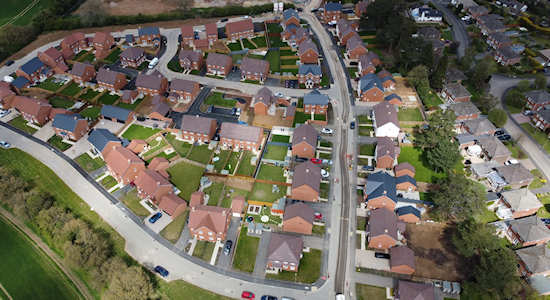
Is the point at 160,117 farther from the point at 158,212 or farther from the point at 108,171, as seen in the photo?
the point at 158,212

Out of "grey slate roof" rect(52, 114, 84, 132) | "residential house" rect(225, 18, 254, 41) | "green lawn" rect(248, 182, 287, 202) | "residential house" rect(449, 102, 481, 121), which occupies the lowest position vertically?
"green lawn" rect(248, 182, 287, 202)

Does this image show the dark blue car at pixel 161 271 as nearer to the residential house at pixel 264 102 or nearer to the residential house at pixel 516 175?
the residential house at pixel 264 102

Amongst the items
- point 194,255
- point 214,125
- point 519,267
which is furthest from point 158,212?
point 519,267

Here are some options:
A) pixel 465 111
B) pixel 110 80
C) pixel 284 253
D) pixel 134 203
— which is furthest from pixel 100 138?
pixel 465 111

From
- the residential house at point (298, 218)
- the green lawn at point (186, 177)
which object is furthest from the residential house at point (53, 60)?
the residential house at point (298, 218)

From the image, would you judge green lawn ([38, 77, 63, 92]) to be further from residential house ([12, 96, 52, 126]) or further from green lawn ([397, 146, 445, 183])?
green lawn ([397, 146, 445, 183])

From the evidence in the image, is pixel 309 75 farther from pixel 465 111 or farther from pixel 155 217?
pixel 155 217

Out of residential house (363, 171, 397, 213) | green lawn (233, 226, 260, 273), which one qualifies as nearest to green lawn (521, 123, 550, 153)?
residential house (363, 171, 397, 213)
